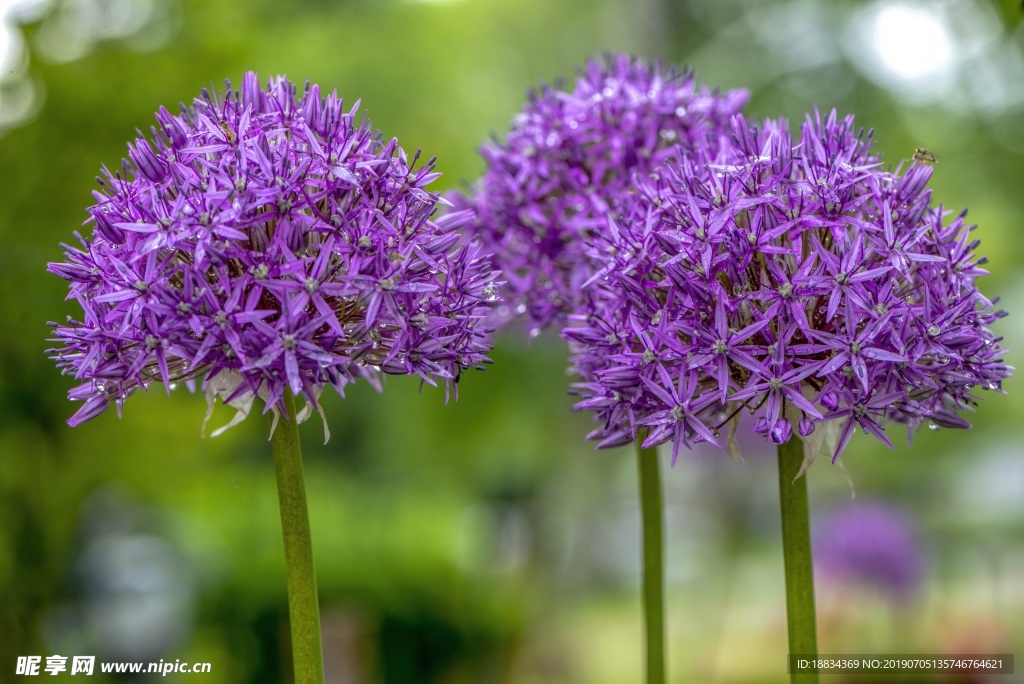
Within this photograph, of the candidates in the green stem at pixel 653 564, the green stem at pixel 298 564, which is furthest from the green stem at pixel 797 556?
the green stem at pixel 298 564

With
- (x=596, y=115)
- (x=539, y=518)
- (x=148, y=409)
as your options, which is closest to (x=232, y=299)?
(x=596, y=115)

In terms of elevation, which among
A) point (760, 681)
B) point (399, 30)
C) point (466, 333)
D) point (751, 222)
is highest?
point (399, 30)

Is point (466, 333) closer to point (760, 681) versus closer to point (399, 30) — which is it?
point (760, 681)

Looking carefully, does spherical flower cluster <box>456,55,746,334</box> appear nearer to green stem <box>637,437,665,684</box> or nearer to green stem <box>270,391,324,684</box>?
green stem <box>637,437,665,684</box>

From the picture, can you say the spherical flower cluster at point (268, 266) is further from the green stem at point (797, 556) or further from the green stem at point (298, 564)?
the green stem at point (797, 556)

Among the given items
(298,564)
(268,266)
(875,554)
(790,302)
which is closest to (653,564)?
(790,302)

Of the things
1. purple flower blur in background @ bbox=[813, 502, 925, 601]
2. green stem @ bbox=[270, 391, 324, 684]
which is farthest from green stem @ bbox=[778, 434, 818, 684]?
purple flower blur in background @ bbox=[813, 502, 925, 601]
